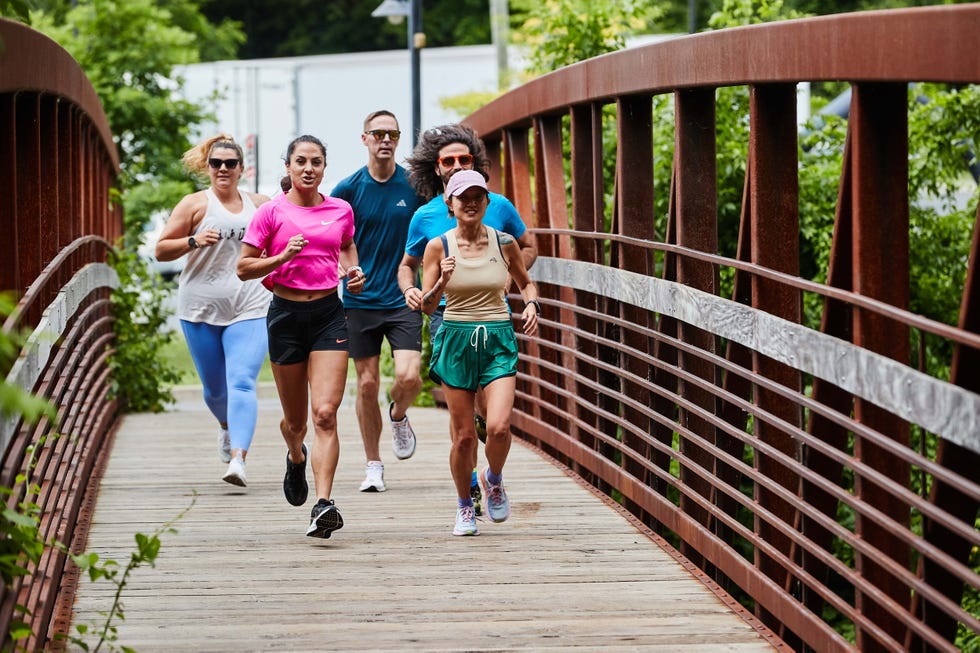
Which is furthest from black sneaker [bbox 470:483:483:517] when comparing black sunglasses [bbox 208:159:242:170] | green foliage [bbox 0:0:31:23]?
green foliage [bbox 0:0:31:23]

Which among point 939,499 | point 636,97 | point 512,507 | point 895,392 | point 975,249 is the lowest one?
point 512,507

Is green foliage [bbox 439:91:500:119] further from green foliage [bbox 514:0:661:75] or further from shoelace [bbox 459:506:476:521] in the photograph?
shoelace [bbox 459:506:476:521]

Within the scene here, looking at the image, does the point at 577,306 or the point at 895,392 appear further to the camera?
the point at 577,306

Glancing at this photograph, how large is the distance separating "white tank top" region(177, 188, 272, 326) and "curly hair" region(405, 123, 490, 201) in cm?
120

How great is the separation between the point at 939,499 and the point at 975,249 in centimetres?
71

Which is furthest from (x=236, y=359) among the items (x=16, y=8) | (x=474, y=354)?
(x=16, y=8)

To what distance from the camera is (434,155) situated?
7.86 metres

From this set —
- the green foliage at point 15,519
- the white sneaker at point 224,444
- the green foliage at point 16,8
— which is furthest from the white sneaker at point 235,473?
the green foliage at point 16,8

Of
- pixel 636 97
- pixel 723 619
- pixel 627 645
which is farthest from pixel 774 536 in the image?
pixel 636 97

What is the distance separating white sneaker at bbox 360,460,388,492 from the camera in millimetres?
8844

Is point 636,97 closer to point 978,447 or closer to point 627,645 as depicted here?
point 627,645

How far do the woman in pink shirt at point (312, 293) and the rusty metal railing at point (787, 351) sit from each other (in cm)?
146

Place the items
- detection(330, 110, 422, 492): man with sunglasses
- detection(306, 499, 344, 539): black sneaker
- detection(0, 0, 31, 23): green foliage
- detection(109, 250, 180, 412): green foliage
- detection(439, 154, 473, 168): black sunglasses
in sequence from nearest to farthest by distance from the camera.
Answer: detection(0, 0, 31, 23): green foliage
detection(306, 499, 344, 539): black sneaker
detection(439, 154, 473, 168): black sunglasses
detection(330, 110, 422, 492): man with sunglasses
detection(109, 250, 180, 412): green foliage

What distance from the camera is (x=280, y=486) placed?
359 inches
